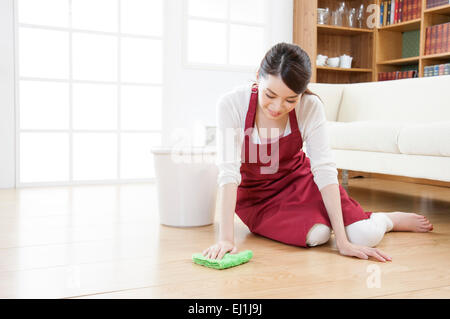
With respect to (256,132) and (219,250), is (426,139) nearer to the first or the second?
(256,132)

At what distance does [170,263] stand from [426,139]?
49.4 inches

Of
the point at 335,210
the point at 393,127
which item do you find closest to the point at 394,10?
the point at 393,127

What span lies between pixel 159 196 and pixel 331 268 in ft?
2.72

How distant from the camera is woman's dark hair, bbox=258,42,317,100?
1.20 metres

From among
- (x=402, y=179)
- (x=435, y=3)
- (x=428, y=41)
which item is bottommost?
(x=402, y=179)

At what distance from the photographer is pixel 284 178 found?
1.57 metres

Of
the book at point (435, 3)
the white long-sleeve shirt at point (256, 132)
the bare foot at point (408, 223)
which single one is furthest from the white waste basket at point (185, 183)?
the book at point (435, 3)

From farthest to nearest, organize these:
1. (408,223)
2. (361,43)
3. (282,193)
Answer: (361,43) < (408,223) < (282,193)

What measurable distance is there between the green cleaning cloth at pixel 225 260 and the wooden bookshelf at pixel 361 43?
265 cm

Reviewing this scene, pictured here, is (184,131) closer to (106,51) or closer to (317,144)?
(106,51)

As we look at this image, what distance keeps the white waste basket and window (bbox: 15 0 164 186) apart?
1.56 meters

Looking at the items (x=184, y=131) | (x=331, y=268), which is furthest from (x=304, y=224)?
(x=184, y=131)

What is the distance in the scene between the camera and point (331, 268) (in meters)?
1.24

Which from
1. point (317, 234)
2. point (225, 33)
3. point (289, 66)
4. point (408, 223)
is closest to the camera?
point (289, 66)
